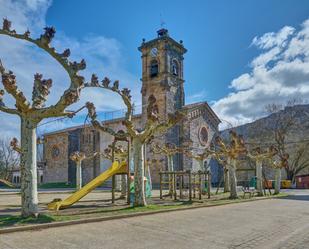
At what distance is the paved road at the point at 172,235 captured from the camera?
22.8 ft

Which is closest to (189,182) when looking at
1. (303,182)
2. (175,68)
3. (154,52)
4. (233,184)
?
(233,184)

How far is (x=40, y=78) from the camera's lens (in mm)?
10188

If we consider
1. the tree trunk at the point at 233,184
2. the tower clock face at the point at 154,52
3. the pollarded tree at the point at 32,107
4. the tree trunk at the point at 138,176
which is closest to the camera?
the pollarded tree at the point at 32,107

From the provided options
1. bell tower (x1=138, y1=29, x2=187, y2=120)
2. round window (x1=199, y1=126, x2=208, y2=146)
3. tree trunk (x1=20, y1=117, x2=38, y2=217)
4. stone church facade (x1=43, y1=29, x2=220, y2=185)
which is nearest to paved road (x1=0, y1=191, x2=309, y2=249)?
tree trunk (x1=20, y1=117, x2=38, y2=217)

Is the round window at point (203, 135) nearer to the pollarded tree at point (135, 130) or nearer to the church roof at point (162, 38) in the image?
the church roof at point (162, 38)

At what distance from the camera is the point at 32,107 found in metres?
9.84

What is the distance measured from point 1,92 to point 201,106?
35583mm

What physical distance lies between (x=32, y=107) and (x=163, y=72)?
3276 cm

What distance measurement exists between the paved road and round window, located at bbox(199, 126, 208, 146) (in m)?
32.6

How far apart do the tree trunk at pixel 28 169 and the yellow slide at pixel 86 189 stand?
2358 mm

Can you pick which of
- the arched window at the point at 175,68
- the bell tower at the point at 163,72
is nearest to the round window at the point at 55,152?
the bell tower at the point at 163,72

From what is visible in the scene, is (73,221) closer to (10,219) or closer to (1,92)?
(10,219)

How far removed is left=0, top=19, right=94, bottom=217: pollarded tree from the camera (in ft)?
31.5

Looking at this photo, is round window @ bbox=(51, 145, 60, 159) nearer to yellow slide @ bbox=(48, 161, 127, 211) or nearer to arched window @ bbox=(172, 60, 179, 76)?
arched window @ bbox=(172, 60, 179, 76)
